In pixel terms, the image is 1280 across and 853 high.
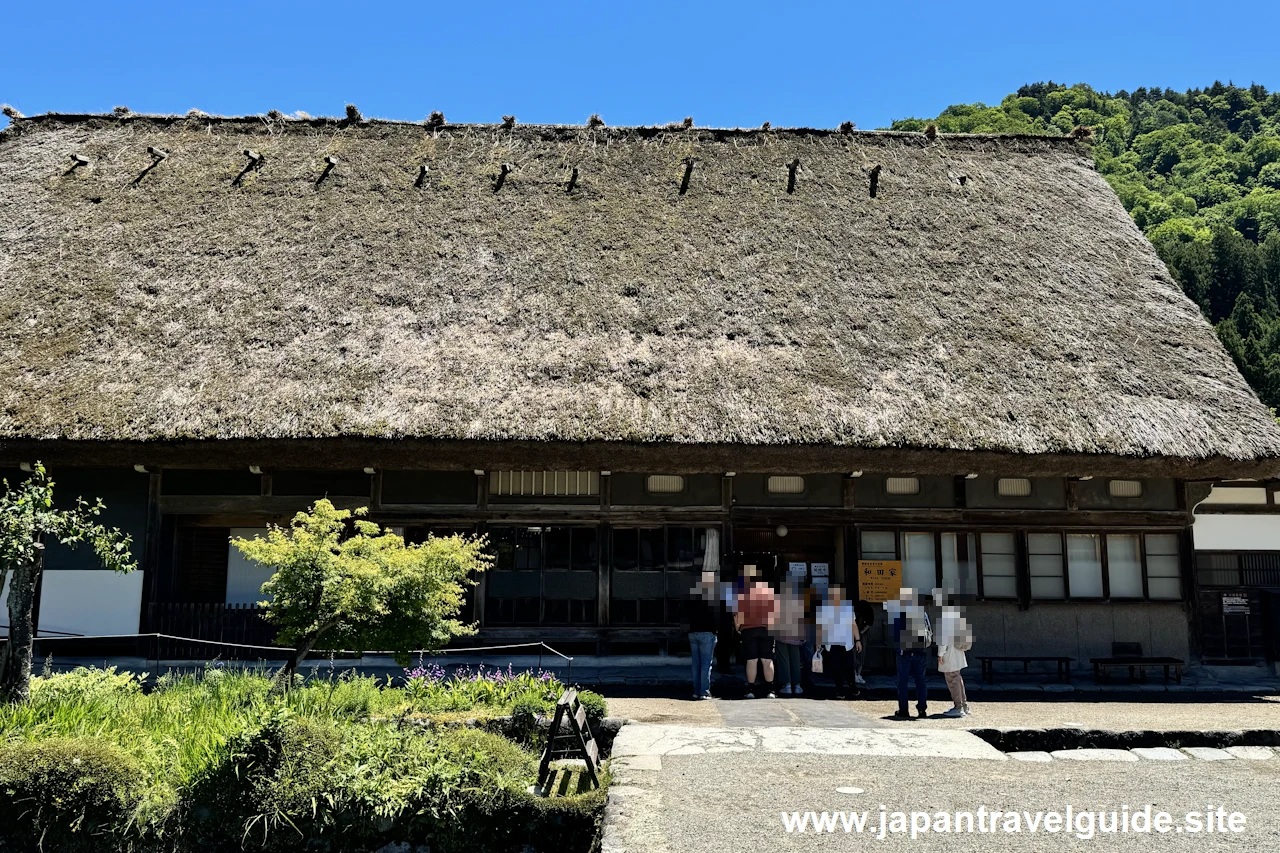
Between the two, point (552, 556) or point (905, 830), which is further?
point (552, 556)

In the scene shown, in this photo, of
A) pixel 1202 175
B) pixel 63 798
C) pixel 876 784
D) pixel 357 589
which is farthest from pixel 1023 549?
pixel 1202 175

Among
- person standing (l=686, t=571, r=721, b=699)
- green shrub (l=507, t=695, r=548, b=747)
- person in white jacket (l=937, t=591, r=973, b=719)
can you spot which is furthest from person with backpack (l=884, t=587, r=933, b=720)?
green shrub (l=507, t=695, r=548, b=747)

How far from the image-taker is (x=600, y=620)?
38.1 feet

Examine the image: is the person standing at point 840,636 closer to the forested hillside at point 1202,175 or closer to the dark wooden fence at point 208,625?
the dark wooden fence at point 208,625

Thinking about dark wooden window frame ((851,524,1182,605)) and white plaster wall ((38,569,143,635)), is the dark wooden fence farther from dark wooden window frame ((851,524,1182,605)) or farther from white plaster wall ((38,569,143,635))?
dark wooden window frame ((851,524,1182,605))

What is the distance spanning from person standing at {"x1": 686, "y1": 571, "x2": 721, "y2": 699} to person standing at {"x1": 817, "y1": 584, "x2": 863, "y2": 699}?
1277mm

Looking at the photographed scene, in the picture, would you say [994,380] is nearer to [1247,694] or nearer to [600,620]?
[1247,694]

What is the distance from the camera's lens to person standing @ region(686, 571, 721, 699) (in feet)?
32.1

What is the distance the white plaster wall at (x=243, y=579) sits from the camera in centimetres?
1161

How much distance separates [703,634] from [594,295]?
15.7 ft

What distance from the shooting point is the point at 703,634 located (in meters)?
9.77

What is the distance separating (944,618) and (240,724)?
6.16 meters

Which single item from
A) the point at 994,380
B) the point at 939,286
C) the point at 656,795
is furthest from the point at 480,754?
the point at 939,286

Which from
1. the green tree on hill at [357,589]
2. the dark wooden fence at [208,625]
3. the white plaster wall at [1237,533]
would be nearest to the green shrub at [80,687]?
the green tree on hill at [357,589]
